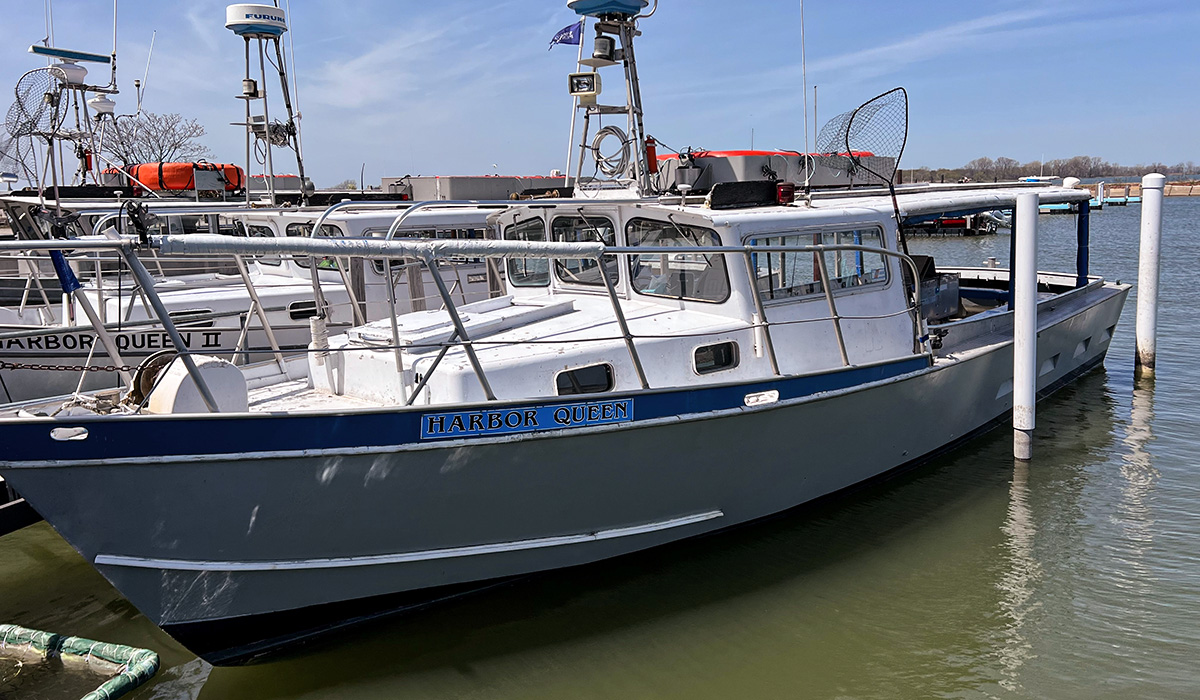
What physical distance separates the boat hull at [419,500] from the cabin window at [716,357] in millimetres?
379

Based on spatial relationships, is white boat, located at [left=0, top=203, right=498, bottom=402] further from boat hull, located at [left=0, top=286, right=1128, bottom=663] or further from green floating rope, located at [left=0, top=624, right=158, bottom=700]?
boat hull, located at [left=0, top=286, right=1128, bottom=663]

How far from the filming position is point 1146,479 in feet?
30.0

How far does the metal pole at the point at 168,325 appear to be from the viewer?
4.95m

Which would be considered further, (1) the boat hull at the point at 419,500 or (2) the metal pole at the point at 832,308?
(2) the metal pole at the point at 832,308

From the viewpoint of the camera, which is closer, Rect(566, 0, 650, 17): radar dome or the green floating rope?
the green floating rope

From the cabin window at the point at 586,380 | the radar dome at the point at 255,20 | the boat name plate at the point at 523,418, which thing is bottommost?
the boat name plate at the point at 523,418

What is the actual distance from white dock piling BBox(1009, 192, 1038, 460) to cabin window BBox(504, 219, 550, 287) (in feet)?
16.3

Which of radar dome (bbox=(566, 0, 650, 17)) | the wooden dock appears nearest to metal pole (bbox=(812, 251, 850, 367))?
radar dome (bbox=(566, 0, 650, 17))

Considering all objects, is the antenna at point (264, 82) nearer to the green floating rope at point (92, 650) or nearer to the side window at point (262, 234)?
the side window at point (262, 234)

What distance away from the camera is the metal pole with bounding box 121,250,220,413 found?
495cm

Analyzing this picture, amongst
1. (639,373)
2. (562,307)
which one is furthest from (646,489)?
(562,307)

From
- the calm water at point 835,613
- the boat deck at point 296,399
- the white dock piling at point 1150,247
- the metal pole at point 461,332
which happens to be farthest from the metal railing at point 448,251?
the white dock piling at point 1150,247

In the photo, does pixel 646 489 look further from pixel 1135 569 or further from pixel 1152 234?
pixel 1152 234

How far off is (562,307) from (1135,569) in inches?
210
